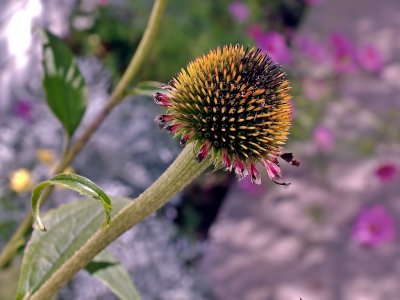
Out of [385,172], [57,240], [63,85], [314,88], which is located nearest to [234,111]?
[57,240]

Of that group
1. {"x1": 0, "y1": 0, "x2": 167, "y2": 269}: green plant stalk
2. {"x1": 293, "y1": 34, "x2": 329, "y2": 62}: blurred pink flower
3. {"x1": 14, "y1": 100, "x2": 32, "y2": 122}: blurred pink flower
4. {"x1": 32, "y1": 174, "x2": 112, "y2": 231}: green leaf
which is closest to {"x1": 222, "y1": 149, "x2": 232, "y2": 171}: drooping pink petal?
{"x1": 32, "y1": 174, "x2": 112, "y2": 231}: green leaf

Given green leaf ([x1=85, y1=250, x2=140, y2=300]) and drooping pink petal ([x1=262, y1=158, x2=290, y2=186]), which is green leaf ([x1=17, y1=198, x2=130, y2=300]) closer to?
green leaf ([x1=85, y1=250, x2=140, y2=300])

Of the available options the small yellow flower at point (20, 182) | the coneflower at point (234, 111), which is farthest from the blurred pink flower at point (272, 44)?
the coneflower at point (234, 111)

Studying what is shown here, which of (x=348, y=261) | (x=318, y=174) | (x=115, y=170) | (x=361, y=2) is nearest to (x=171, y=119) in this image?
(x=115, y=170)

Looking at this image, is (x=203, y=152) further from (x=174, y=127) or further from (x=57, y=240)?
(x=57, y=240)

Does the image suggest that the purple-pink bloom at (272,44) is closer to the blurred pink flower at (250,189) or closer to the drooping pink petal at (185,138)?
the blurred pink flower at (250,189)

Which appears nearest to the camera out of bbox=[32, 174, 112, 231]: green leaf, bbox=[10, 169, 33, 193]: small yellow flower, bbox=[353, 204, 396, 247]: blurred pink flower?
bbox=[32, 174, 112, 231]: green leaf
